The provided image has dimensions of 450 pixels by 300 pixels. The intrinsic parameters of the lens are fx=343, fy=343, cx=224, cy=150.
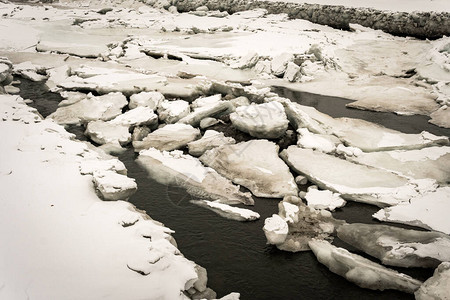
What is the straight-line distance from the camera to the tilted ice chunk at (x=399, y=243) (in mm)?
3312

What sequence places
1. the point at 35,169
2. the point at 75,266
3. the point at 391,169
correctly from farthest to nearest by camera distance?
the point at 391,169 → the point at 35,169 → the point at 75,266

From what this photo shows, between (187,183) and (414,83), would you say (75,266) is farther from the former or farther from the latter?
(414,83)

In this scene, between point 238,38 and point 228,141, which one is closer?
point 228,141

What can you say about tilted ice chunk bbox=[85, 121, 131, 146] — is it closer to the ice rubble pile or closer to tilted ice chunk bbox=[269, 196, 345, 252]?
the ice rubble pile

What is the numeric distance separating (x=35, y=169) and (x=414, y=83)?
8159 mm

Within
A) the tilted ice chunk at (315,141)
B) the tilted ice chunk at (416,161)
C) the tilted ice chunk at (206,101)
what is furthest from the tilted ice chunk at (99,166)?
the tilted ice chunk at (416,161)

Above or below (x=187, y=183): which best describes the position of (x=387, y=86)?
above

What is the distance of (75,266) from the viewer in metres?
2.88

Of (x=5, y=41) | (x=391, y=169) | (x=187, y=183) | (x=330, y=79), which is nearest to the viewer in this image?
(x=187, y=183)

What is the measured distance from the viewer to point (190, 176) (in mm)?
4680

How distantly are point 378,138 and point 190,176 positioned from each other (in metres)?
3.22

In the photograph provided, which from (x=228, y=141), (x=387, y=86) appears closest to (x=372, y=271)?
(x=228, y=141)

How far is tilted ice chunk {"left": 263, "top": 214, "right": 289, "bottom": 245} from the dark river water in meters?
0.09

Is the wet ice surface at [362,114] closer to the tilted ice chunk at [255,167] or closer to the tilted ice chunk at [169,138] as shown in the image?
the tilted ice chunk at [255,167]
